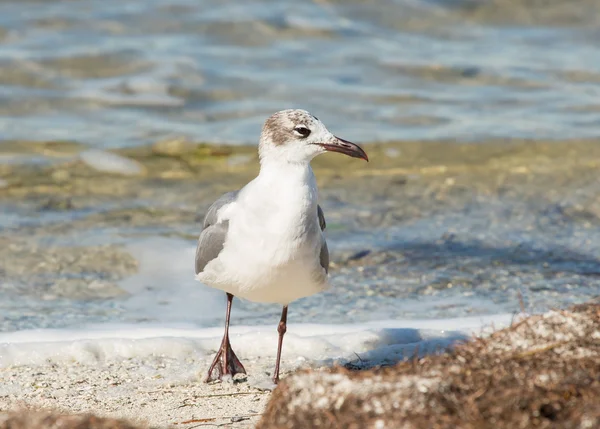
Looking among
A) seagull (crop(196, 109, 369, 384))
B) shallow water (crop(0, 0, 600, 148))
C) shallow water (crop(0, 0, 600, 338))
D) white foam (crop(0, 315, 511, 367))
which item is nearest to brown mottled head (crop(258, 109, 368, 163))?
seagull (crop(196, 109, 369, 384))

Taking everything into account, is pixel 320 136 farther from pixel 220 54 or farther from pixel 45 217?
pixel 220 54

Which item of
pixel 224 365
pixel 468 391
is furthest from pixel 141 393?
pixel 468 391

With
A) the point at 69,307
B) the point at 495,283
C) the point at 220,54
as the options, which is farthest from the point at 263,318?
the point at 220,54

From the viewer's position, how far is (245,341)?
5629 millimetres

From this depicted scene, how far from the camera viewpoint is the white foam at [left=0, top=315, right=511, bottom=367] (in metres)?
5.32

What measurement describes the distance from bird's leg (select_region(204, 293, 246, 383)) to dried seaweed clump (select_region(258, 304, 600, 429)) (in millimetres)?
1650

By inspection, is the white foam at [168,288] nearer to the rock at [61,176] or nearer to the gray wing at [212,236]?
the gray wing at [212,236]

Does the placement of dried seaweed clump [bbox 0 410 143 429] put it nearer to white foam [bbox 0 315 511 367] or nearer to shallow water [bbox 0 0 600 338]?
white foam [bbox 0 315 511 367]

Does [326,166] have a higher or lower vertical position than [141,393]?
higher

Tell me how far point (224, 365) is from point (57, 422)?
6.36 feet

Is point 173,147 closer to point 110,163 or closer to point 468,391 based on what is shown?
point 110,163

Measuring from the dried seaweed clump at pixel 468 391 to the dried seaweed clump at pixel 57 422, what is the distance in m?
0.54

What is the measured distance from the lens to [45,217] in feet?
27.9

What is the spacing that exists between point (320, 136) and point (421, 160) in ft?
18.9
